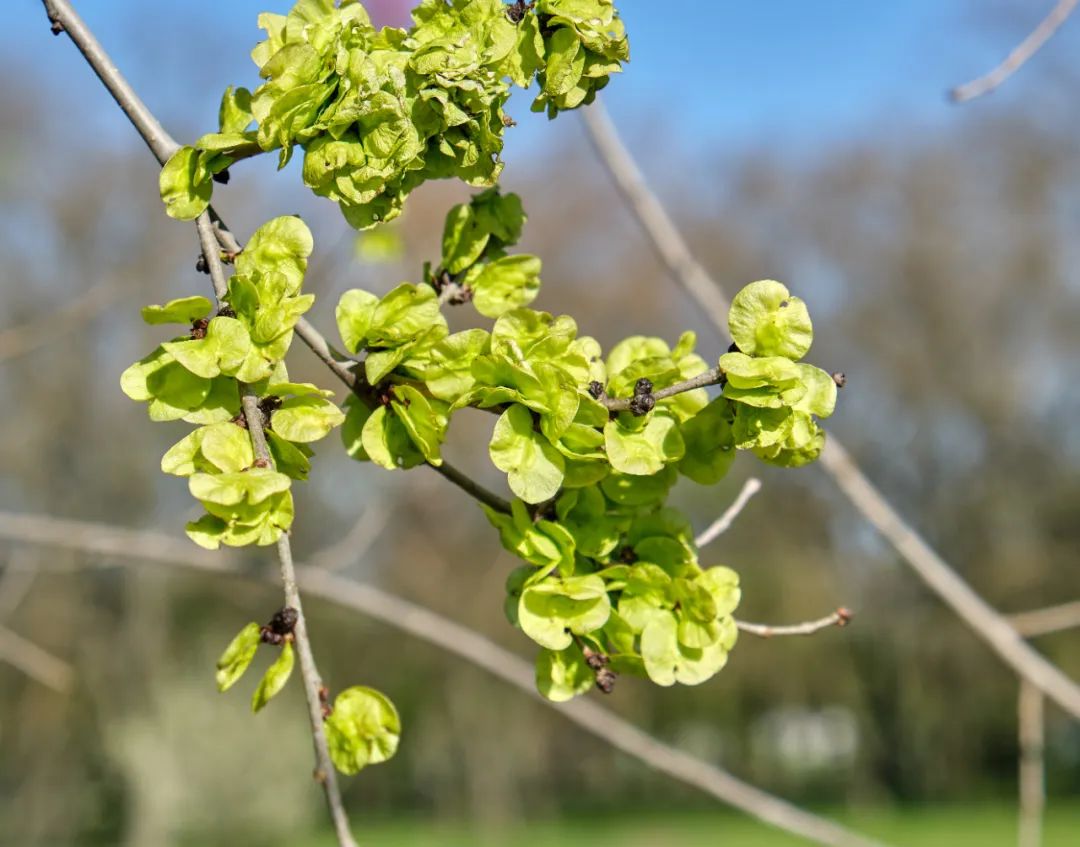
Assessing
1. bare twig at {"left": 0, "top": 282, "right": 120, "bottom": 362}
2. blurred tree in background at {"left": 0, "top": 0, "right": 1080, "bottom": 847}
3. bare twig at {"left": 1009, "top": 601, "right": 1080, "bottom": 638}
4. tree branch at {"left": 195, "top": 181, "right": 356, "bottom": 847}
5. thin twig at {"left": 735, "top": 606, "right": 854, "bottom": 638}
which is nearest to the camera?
tree branch at {"left": 195, "top": 181, "right": 356, "bottom": 847}

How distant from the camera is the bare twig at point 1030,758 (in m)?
1.75

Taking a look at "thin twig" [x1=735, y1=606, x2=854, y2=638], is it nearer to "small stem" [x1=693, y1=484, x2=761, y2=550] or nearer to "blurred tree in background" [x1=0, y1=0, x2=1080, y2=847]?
"small stem" [x1=693, y1=484, x2=761, y2=550]

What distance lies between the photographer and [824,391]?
0.86m

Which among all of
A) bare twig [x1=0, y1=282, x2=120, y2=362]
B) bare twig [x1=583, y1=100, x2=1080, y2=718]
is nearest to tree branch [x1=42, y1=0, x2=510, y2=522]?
bare twig [x1=583, y1=100, x2=1080, y2=718]

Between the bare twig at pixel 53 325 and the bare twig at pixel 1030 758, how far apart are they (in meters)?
2.03

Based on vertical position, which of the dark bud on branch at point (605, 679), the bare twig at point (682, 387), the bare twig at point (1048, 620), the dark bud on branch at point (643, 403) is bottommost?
the dark bud on branch at point (605, 679)

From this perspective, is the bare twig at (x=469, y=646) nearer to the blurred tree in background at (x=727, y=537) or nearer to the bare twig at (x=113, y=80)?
the bare twig at (x=113, y=80)

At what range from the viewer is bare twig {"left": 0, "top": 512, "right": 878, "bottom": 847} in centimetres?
171

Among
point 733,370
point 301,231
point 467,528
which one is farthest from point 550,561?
point 467,528

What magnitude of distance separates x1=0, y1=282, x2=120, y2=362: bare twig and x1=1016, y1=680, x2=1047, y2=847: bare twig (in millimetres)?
2032

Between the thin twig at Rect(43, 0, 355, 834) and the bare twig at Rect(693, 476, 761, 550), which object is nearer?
the thin twig at Rect(43, 0, 355, 834)

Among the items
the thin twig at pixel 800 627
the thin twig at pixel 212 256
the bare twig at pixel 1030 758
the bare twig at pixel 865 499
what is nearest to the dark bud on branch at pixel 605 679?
the thin twig at pixel 800 627

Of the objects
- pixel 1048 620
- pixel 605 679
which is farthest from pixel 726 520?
pixel 1048 620

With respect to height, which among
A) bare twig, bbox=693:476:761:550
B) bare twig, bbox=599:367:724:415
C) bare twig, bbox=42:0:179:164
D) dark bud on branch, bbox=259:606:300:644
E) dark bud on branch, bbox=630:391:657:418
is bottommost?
dark bud on branch, bbox=259:606:300:644
